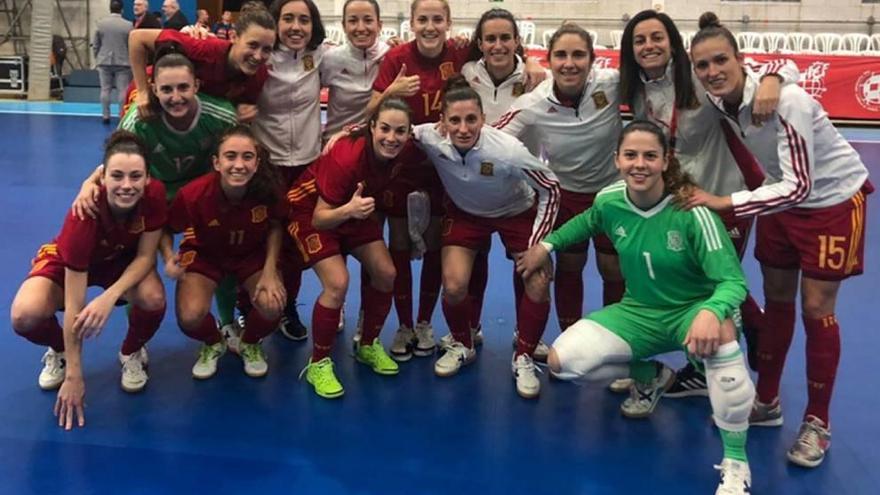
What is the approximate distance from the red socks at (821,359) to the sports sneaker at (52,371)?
3017 millimetres

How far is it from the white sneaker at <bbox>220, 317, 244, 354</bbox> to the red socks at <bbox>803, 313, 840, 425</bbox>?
8.06 feet

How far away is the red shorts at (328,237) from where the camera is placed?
3.33 metres

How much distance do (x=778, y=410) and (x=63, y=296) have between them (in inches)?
117

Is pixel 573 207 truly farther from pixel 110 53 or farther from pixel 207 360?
pixel 110 53

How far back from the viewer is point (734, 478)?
250cm

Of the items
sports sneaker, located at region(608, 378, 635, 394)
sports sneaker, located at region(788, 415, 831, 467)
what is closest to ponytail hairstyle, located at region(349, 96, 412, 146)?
sports sneaker, located at region(608, 378, 635, 394)

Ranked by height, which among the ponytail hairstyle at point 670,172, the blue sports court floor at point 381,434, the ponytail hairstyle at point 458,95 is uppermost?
the ponytail hairstyle at point 458,95

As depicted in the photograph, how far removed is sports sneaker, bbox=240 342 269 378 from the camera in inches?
133

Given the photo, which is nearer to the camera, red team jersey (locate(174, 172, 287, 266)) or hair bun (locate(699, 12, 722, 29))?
hair bun (locate(699, 12, 722, 29))

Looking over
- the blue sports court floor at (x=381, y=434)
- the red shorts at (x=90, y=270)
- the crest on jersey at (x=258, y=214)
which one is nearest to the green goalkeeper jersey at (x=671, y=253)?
the blue sports court floor at (x=381, y=434)

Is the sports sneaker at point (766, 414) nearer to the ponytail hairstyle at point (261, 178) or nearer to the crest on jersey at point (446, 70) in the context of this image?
the crest on jersey at point (446, 70)

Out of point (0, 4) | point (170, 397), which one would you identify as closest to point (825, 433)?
point (170, 397)

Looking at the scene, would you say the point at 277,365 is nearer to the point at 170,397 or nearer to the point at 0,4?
the point at 170,397

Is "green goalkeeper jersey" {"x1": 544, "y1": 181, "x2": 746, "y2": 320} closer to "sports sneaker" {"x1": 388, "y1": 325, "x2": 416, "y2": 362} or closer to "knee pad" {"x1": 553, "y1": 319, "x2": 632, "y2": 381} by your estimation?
"knee pad" {"x1": 553, "y1": 319, "x2": 632, "y2": 381}
